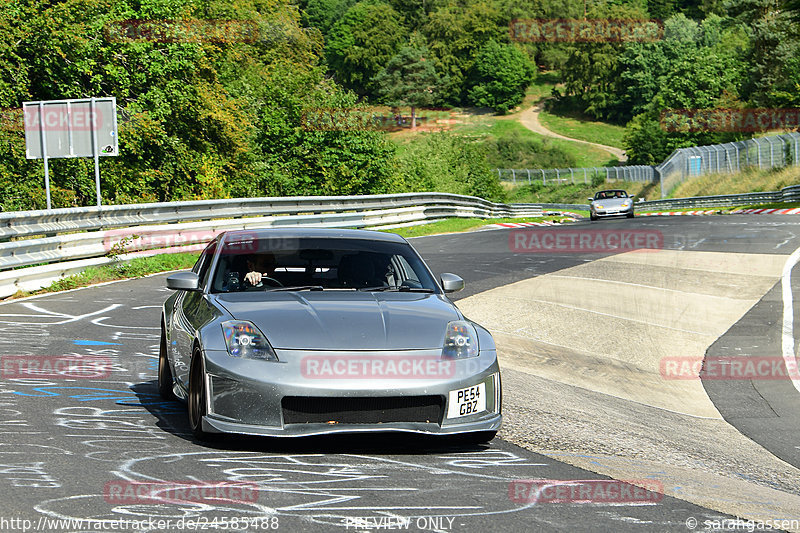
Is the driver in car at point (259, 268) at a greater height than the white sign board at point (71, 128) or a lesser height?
lesser

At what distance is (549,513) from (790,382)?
7.23 meters

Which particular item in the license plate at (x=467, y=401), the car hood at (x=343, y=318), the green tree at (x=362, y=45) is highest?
the green tree at (x=362, y=45)

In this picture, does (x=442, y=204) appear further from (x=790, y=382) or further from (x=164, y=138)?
(x=790, y=382)

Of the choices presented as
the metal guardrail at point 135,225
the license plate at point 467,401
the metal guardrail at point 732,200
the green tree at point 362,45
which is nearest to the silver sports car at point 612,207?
the metal guardrail at point 732,200

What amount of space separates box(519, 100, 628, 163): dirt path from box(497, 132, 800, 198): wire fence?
31.0 metres

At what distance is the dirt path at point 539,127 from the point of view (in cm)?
13000

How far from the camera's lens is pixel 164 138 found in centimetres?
2673

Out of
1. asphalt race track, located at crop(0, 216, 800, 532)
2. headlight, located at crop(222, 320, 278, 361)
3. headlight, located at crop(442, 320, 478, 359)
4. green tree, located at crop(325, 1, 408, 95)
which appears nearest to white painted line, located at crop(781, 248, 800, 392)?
asphalt race track, located at crop(0, 216, 800, 532)

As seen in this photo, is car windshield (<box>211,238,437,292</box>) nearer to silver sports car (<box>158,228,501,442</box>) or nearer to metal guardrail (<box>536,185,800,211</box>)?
silver sports car (<box>158,228,501,442</box>)

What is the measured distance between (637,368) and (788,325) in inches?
139

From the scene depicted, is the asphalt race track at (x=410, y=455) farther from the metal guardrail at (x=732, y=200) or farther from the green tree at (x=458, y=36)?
the green tree at (x=458, y=36)

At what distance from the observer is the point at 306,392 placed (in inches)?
222

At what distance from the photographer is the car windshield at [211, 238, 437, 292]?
711 cm

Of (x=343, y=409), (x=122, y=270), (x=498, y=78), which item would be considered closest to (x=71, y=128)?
(x=122, y=270)
